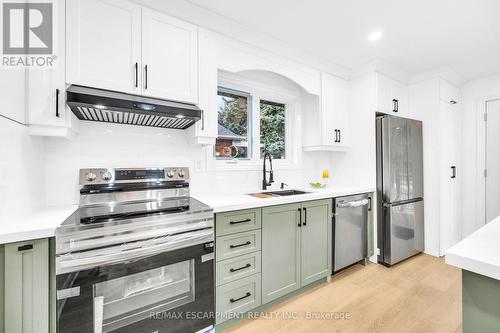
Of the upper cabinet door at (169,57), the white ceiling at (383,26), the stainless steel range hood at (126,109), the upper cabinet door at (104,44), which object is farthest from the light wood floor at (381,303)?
the white ceiling at (383,26)

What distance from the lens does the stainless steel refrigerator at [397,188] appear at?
2760mm

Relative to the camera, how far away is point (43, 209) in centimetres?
156

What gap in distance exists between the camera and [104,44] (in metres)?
1.56

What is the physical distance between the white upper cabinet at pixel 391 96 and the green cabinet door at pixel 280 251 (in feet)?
6.15

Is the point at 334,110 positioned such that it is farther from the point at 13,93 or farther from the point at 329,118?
the point at 13,93

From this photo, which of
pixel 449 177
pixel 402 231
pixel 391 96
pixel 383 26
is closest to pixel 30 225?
pixel 383 26

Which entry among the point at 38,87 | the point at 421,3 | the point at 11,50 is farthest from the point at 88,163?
the point at 421,3

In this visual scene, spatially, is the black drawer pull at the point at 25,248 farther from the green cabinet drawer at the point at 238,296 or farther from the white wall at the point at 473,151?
the white wall at the point at 473,151

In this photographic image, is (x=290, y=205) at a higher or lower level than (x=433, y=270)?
higher

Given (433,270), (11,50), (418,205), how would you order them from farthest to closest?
(418,205) → (433,270) → (11,50)

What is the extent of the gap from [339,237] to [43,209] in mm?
2521

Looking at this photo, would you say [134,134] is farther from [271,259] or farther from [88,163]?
[271,259]

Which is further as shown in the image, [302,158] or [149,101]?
[302,158]
